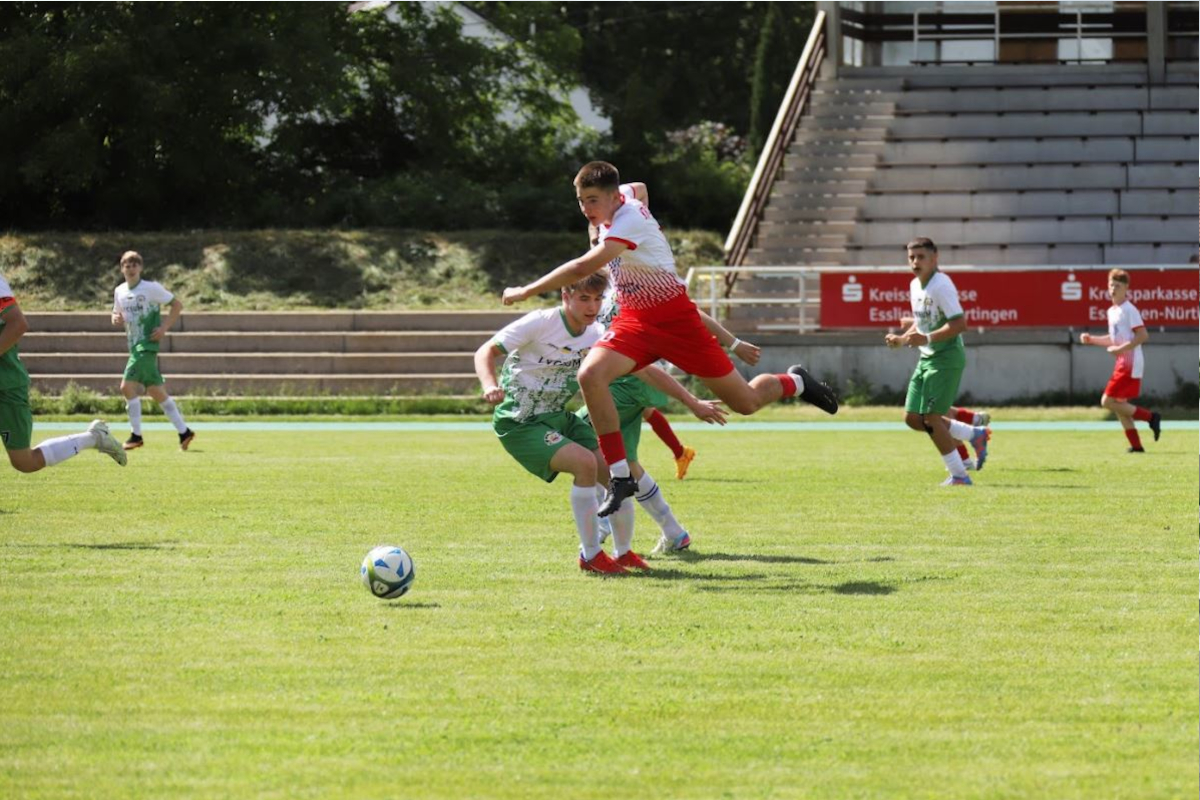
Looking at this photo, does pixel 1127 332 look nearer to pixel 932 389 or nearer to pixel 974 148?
pixel 932 389

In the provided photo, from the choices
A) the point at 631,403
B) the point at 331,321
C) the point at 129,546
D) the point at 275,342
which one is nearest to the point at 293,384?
the point at 275,342

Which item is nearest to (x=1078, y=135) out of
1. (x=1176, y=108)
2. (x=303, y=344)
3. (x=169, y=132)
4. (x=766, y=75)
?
(x=1176, y=108)

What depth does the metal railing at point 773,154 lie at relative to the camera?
101 feet

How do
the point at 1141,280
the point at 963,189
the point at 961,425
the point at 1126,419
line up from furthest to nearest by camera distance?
the point at 963,189
the point at 1141,280
the point at 1126,419
the point at 961,425

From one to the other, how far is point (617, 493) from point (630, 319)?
1137 mm

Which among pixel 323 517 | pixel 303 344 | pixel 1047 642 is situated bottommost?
pixel 303 344

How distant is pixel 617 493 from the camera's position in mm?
9289

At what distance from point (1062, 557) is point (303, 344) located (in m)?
20.8

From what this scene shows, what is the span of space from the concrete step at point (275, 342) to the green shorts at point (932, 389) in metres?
14.6

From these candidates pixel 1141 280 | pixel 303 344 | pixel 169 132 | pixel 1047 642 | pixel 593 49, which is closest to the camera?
pixel 1047 642

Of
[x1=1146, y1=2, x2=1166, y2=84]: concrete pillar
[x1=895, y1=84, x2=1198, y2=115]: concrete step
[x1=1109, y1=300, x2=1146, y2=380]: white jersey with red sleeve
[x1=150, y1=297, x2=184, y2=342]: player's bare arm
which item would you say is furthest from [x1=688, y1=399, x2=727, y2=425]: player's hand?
[x1=1146, y1=2, x2=1166, y2=84]: concrete pillar

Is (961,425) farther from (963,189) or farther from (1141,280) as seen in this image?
(963,189)

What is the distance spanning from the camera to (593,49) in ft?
182

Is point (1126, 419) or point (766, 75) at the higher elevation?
point (766, 75)
